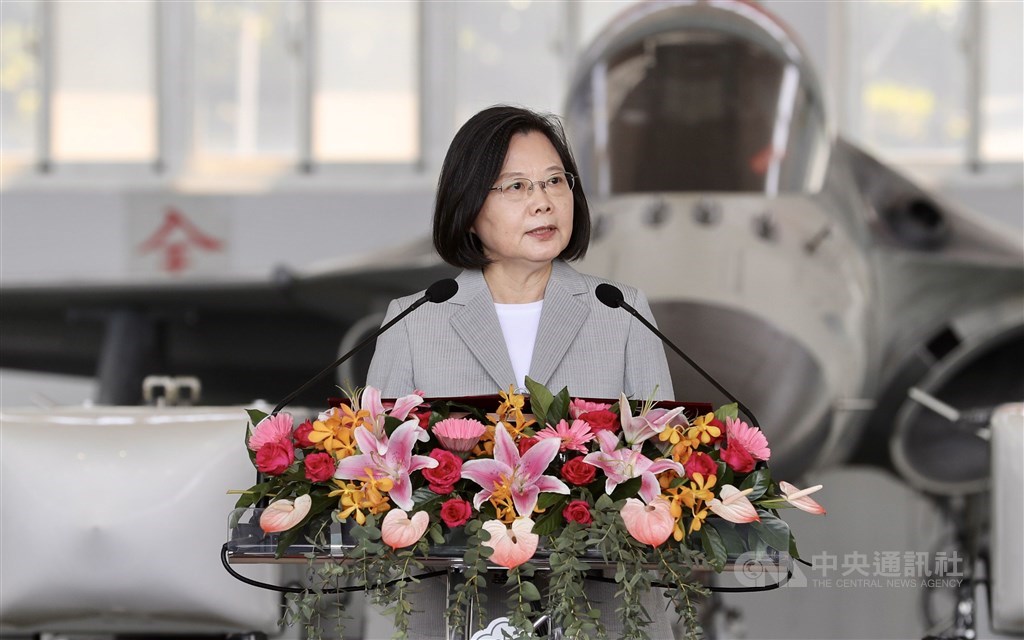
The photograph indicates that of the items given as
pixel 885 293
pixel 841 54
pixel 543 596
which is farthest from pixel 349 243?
pixel 543 596

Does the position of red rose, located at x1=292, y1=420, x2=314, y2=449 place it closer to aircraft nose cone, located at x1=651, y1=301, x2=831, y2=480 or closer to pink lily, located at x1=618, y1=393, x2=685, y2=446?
pink lily, located at x1=618, y1=393, x2=685, y2=446

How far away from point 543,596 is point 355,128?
33.3ft

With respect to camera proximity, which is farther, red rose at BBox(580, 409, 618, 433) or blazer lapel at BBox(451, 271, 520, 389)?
blazer lapel at BBox(451, 271, 520, 389)

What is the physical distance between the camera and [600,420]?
1.23m

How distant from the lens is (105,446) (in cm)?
199

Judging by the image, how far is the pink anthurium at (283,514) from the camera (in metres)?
1.21

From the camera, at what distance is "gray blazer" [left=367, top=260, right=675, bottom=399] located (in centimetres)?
160

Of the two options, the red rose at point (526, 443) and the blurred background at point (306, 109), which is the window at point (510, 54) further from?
the red rose at point (526, 443)

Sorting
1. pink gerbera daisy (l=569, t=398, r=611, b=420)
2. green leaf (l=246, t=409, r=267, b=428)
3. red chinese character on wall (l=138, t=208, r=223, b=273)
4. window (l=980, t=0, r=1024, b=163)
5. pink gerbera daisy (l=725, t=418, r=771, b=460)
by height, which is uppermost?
window (l=980, t=0, r=1024, b=163)

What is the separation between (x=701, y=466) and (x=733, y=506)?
55 mm

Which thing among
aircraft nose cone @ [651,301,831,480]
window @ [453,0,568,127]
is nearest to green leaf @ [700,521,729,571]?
aircraft nose cone @ [651,301,831,480]

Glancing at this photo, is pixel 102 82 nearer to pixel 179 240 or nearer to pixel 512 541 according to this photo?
pixel 179 240

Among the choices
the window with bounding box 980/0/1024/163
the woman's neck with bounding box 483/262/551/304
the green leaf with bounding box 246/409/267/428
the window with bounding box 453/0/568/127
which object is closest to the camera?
the green leaf with bounding box 246/409/267/428

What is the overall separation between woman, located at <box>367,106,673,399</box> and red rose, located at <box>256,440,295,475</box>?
1.15 feet
